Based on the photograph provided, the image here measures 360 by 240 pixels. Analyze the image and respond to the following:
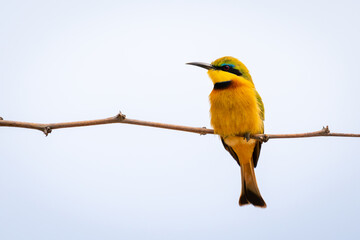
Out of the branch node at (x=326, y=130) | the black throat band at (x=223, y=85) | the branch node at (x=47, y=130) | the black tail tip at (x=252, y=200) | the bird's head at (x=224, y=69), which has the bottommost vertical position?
the black tail tip at (x=252, y=200)

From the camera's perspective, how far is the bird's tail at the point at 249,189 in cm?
324

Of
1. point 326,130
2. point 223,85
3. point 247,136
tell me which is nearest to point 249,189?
point 247,136

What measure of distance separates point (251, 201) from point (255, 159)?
0.37 metres

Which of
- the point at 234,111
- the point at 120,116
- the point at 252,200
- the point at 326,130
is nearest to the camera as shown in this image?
the point at 120,116

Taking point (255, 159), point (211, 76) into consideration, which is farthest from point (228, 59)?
point (255, 159)

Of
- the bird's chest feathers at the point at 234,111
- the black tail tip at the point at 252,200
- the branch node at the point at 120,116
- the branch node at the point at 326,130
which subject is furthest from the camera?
the black tail tip at the point at 252,200

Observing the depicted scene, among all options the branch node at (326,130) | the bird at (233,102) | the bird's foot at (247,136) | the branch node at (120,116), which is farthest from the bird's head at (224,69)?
the branch node at (120,116)

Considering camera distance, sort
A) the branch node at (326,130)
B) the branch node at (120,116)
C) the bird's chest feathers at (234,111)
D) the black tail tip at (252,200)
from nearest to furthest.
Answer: the branch node at (120,116) < the branch node at (326,130) < the bird's chest feathers at (234,111) < the black tail tip at (252,200)

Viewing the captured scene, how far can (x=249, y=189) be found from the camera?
3.30 meters

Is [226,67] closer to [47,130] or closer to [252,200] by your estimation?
[252,200]

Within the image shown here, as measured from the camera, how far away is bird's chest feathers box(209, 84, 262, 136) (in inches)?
112

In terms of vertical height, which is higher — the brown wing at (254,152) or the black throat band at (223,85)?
the black throat band at (223,85)

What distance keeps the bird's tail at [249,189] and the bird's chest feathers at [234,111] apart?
23.4 inches

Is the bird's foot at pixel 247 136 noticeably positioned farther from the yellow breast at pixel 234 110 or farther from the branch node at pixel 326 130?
the branch node at pixel 326 130
